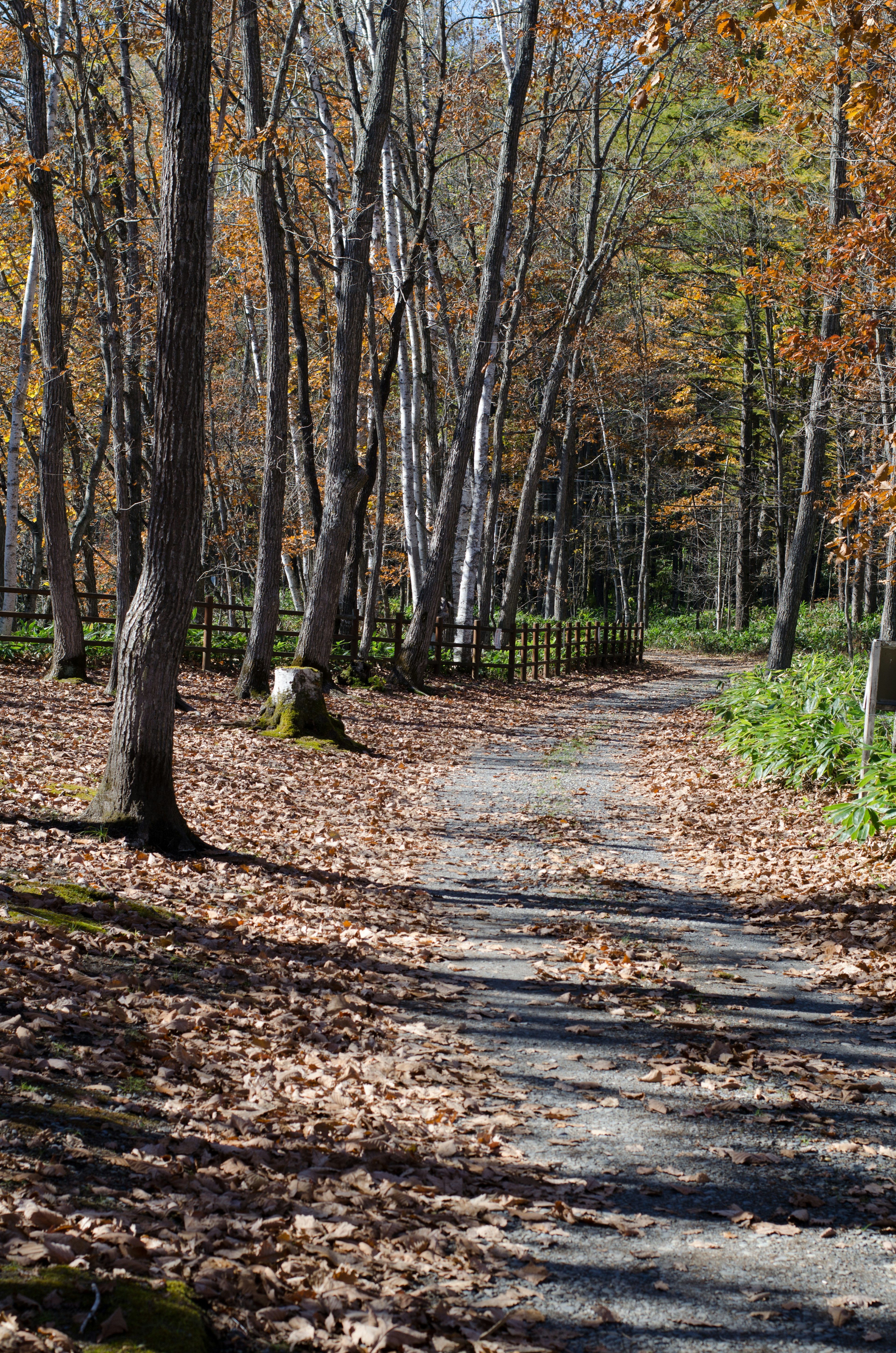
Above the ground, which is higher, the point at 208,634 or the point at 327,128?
the point at 327,128

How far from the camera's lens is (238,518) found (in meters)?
29.4

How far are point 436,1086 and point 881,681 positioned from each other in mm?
6884

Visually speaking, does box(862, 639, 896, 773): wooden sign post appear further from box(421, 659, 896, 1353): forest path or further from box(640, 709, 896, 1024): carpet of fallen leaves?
box(421, 659, 896, 1353): forest path

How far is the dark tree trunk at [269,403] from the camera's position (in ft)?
45.5

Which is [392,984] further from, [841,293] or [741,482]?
[741,482]

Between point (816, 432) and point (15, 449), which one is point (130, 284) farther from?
point (816, 432)

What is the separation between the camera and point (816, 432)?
17406 millimetres

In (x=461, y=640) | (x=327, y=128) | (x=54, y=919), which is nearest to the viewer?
(x=54, y=919)

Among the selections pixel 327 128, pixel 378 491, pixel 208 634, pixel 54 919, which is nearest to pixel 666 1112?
pixel 54 919

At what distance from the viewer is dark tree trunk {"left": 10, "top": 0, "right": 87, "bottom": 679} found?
13344 millimetres

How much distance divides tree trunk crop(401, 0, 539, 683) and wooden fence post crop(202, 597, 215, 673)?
11.2 ft

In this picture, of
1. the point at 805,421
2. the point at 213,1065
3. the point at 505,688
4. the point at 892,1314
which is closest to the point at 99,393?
the point at 505,688

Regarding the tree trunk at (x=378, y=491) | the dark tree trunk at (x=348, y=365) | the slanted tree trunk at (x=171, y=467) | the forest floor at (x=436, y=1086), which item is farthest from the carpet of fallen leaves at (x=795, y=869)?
the tree trunk at (x=378, y=491)

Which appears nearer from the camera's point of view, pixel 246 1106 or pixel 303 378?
pixel 246 1106
